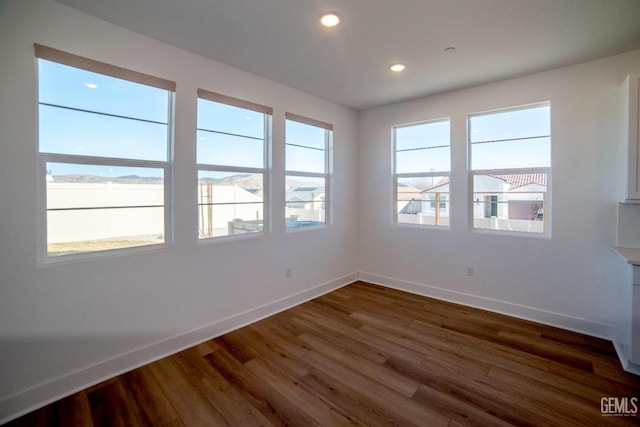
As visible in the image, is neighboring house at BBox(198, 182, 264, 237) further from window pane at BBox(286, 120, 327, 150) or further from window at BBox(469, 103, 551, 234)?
window at BBox(469, 103, 551, 234)

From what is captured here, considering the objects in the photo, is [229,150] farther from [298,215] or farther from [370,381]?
[370,381]

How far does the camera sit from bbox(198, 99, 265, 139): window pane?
2.87 meters

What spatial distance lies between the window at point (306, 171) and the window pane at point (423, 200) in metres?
1.12

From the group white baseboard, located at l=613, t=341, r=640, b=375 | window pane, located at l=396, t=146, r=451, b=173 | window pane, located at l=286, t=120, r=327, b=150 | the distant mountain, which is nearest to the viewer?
the distant mountain

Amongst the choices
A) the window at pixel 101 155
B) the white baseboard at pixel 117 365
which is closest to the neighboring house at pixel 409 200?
the white baseboard at pixel 117 365

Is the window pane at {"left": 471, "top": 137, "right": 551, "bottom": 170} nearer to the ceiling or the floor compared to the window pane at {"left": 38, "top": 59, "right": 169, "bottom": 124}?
nearer to the floor

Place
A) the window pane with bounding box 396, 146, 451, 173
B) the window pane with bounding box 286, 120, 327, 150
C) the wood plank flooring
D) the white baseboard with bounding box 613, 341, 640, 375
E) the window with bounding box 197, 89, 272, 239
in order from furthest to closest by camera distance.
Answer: the window pane with bounding box 396, 146, 451, 173, the window pane with bounding box 286, 120, 327, 150, the window with bounding box 197, 89, 272, 239, the white baseboard with bounding box 613, 341, 640, 375, the wood plank flooring

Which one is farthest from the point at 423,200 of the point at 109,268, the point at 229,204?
the point at 109,268

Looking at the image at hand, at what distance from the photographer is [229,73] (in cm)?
298

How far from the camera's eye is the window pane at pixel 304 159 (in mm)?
3719

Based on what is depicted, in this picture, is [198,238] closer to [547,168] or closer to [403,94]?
[403,94]

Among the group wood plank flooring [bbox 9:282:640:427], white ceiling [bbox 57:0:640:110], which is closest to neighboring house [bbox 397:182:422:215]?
white ceiling [bbox 57:0:640:110]

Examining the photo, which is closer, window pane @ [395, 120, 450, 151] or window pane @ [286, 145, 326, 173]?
window pane @ [286, 145, 326, 173]

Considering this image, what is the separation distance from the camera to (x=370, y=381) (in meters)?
2.19
